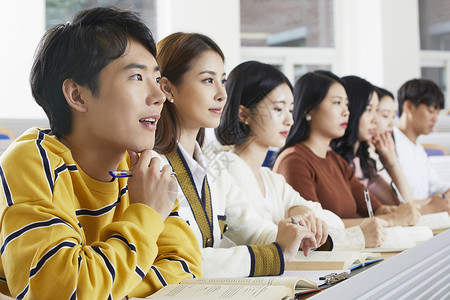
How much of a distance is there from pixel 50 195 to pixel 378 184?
6.82 feet

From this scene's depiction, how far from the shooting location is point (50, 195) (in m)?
0.84

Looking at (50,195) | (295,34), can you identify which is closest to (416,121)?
(50,195)

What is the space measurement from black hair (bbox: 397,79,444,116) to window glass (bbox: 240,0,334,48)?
3.58m

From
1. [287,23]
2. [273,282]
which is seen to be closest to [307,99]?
[273,282]

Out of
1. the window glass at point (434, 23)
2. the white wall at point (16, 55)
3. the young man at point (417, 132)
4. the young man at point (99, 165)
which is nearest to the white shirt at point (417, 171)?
the young man at point (417, 132)

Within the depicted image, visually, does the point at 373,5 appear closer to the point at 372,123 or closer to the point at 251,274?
the point at 372,123

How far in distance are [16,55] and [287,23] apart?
10.8 ft

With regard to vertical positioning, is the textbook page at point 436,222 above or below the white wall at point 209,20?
below

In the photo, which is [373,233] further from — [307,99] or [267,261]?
[307,99]

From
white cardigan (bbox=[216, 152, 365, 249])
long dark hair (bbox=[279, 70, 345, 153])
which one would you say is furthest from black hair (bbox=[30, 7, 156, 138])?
long dark hair (bbox=[279, 70, 345, 153])

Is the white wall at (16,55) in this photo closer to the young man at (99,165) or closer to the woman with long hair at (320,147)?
the woman with long hair at (320,147)

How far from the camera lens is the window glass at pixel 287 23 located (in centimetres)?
682

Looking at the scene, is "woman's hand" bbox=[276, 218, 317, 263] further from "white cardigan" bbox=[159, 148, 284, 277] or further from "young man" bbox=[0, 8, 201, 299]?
"young man" bbox=[0, 8, 201, 299]

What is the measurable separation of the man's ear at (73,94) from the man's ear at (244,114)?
95 centimetres
